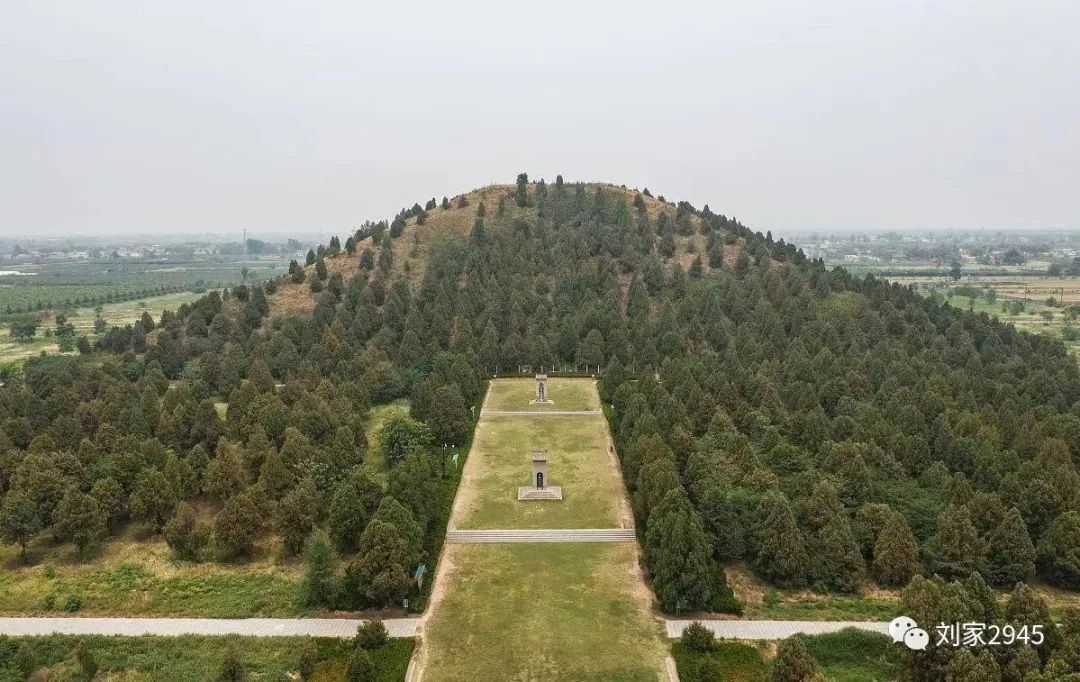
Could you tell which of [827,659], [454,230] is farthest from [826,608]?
[454,230]

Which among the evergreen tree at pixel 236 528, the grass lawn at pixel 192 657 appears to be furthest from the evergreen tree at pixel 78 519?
the grass lawn at pixel 192 657

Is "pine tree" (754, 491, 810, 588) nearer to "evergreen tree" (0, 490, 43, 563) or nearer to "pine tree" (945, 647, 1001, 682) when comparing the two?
"pine tree" (945, 647, 1001, 682)

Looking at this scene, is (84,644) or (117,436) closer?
(84,644)

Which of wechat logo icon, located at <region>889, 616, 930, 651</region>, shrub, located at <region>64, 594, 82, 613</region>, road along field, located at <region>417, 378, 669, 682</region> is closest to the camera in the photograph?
wechat logo icon, located at <region>889, 616, 930, 651</region>

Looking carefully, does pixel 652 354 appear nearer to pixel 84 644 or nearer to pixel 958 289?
pixel 84 644

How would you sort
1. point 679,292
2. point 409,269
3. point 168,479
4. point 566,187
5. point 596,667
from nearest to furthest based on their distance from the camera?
point 596,667, point 168,479, point 679,292, point 409,269, point 566,187

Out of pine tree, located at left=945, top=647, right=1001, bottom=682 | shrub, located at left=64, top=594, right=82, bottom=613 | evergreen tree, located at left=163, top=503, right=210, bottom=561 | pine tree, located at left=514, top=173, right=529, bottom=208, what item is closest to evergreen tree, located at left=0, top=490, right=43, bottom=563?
shrub, located at left=64, top=594, right=82, bottom=613

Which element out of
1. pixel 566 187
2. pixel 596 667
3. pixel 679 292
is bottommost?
pixel 596 667

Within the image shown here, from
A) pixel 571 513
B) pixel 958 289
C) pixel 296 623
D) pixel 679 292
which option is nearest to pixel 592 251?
pixel 679 292
